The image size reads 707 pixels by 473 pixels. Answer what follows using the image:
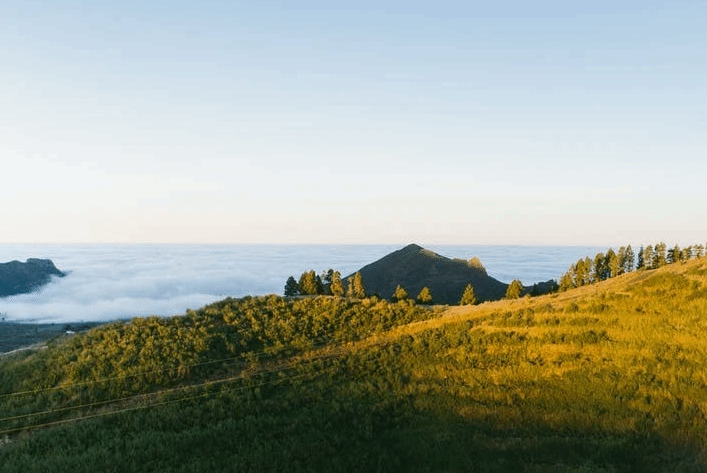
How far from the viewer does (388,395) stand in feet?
49.4

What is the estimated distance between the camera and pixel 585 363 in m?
16.4

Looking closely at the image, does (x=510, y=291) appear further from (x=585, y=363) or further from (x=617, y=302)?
(x=585, y=363)

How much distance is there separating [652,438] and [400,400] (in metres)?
6.80

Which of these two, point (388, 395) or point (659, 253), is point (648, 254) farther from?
point (388, 395)

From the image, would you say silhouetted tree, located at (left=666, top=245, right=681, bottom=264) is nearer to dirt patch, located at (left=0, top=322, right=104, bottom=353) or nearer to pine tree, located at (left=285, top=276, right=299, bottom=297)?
pine tree, located at (left=285, top=276, right=299, bottom=297)

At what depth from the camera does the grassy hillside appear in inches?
420

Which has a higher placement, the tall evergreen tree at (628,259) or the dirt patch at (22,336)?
the tall evergreen tree at (628,259)

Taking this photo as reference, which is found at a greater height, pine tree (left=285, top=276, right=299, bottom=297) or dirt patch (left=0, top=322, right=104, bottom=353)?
pine tree (left=285, top=276, right=299, bottom=297)

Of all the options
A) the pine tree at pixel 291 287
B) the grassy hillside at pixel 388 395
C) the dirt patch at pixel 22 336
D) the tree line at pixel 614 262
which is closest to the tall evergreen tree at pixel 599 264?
the tree line at pixel 614 262

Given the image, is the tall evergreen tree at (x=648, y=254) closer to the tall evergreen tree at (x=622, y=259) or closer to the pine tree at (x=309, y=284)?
the tall evergreen tree at (x=622, y=259)

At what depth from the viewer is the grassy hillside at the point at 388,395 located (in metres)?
10.7

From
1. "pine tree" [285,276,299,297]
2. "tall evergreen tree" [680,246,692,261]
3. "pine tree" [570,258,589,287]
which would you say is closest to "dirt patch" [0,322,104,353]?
"pine tree" [285,276,299,297]

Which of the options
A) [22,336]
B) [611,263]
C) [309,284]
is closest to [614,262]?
[611,263]

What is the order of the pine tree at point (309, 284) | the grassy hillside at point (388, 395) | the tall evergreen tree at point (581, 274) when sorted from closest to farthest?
the grassy hillside at point (388, 395) < the pine tree at point (309, 284) < the tall evergreen tree at point (581, 274)
